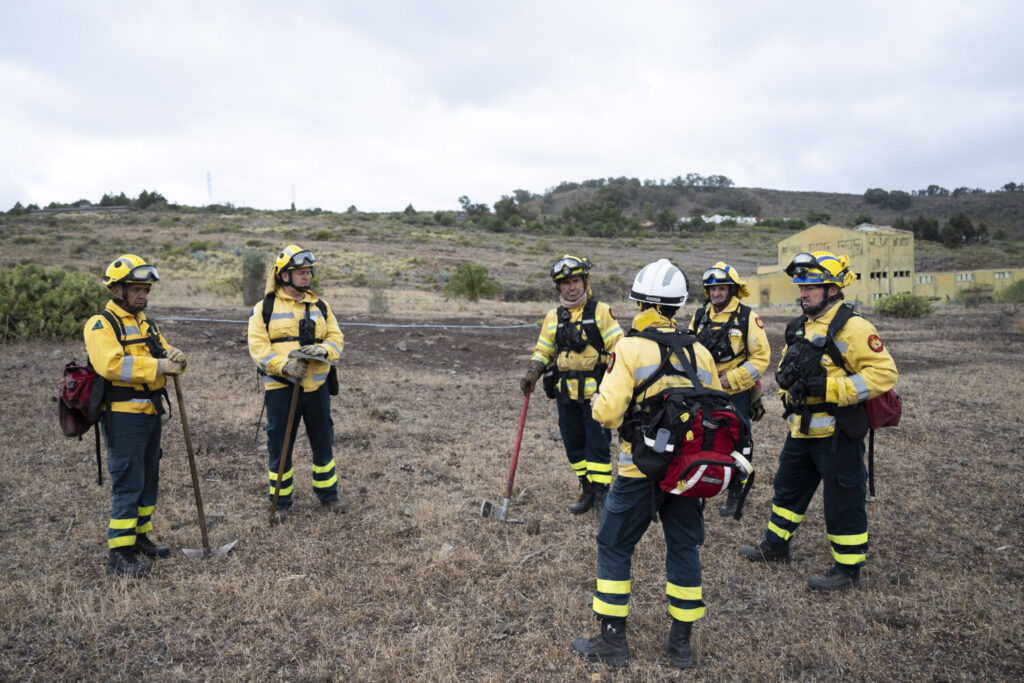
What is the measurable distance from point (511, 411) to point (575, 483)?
3.22 m

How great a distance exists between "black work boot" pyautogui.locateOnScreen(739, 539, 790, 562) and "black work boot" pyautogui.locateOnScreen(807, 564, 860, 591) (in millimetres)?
374

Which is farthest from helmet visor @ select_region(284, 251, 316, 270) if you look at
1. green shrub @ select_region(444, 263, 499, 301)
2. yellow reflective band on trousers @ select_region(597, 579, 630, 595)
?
green shrub @ select_region(444, 263, 499, 301)

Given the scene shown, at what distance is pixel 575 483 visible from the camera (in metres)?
6.13

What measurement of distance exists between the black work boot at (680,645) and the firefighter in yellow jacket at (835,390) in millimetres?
1323

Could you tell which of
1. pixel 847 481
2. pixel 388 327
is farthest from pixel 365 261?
pixel 847 481

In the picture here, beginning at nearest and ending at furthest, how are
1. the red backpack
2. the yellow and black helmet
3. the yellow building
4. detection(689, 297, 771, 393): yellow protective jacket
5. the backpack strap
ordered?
1. the red backpack
2. the backpack strap
3. the yellow and black helmet
4. detection(689, 297, 771, 393): yellow protective jacket
5. the yellow building

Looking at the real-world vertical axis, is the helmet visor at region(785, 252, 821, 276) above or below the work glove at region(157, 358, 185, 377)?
above

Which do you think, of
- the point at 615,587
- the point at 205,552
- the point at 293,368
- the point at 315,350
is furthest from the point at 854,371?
the point at 205,552

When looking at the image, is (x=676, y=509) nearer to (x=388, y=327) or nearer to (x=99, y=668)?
(x=99, y=668)

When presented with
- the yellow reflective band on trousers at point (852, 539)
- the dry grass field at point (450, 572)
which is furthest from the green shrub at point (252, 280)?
the yellow reflective band on trousers at point (852, 539)

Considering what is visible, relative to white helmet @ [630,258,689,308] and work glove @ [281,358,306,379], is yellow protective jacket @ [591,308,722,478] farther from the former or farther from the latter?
work glove @ [281,358,306,379]

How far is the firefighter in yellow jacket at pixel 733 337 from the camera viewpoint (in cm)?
523

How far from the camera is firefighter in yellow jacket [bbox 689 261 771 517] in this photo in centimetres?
→ 523

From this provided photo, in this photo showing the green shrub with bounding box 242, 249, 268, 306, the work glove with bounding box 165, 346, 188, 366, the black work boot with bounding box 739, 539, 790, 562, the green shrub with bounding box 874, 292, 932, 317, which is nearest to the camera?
the work glove with bounding box 165, 346, 188, 366
